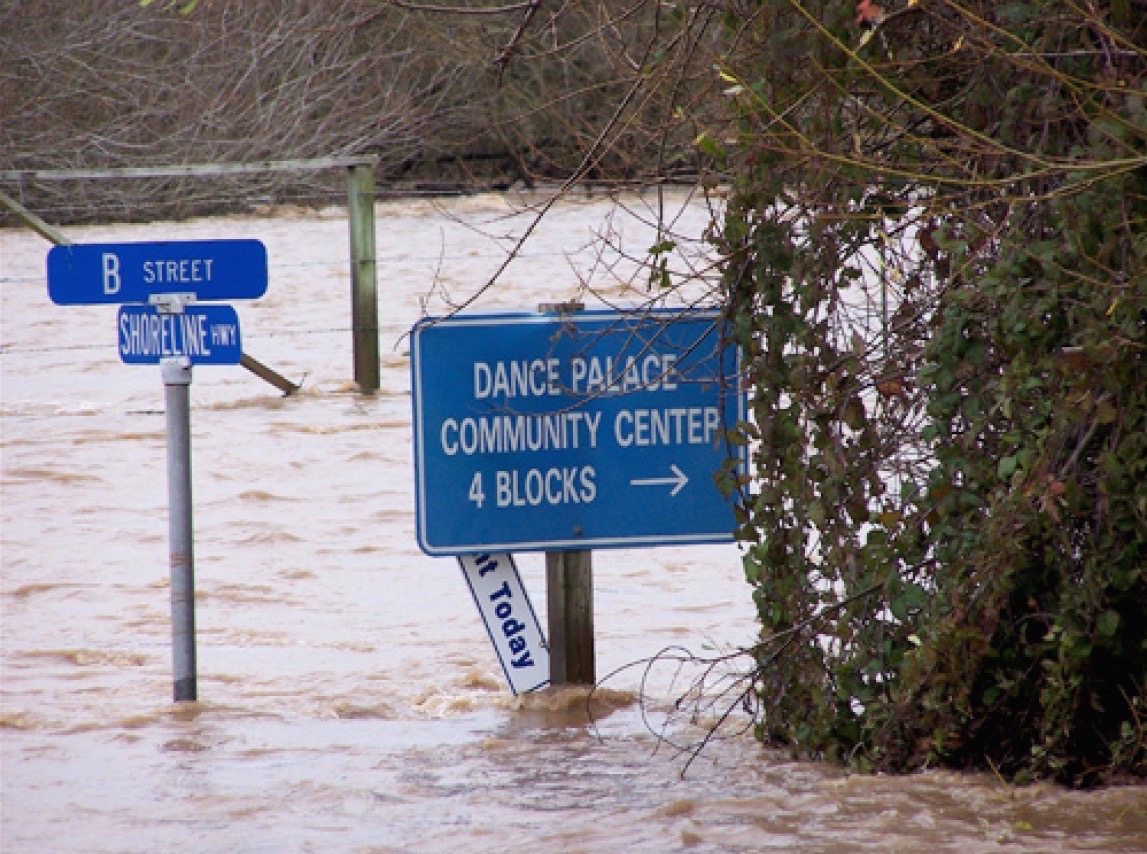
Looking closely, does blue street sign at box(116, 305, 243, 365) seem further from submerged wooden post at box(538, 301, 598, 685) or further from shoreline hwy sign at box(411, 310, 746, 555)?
submerged wooden post at box(538, 301, 598, 685)

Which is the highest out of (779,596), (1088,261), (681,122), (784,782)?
(681,122)

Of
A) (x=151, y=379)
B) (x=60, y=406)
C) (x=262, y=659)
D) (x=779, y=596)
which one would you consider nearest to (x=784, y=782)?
(x=779, y=596)

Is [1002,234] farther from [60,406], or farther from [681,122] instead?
[60,406]

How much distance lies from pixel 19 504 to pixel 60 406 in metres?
3.15

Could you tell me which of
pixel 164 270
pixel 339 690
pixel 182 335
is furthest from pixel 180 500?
pixel 339 690

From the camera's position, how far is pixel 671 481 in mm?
5125

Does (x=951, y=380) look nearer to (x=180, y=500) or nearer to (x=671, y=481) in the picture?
(x=671, y=481)

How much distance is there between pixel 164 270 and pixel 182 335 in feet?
0.67

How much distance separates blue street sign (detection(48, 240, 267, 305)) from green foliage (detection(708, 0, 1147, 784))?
1609mm

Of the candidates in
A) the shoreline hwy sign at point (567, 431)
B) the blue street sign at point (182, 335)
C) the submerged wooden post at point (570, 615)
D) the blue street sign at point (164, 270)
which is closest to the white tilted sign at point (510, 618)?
the submerged wooden post at point (570, 615)

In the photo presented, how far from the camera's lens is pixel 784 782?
437cm

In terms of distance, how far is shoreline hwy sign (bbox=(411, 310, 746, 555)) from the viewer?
5012mm

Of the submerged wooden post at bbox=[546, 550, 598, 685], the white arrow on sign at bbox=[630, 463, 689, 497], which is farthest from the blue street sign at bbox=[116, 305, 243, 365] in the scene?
the white arrow on sign at bbox=[630, 463, 689, 497]

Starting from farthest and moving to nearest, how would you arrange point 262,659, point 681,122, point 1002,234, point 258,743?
point 262,659, point 258,743, point 681,122, point 1002,234
